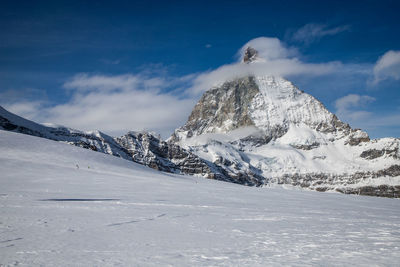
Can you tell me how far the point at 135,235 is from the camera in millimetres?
7332

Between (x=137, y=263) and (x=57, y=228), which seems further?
(x=57, y=228)

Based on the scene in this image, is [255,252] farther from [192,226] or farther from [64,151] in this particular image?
[64,151]

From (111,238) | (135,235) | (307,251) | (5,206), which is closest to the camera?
(307,251)

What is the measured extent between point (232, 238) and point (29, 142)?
1651 inches

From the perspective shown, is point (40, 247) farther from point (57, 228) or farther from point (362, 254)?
point (362, 254)

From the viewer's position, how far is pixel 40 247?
5691mm

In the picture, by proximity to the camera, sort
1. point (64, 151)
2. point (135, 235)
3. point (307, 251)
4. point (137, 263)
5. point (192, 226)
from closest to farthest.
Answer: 1. point (137, 263)
2. point (307, 251)
3. point (135, 235)
4. point (192, 226)
5. point (64, 151)

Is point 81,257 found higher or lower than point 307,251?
lower

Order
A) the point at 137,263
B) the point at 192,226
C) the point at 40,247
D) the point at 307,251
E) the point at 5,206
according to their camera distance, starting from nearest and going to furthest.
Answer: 1. the point at 137,263
2. the point at 40,247
3. the point at 307,251
4. the point at 192,226
5. the point at 5,206

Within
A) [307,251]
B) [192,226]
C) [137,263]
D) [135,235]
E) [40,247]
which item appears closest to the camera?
[137,263]

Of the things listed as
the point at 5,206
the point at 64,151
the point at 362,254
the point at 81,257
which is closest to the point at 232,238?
the point at 362,254

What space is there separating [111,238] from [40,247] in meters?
1.57

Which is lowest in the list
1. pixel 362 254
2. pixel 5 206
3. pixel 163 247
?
pixel 5 206

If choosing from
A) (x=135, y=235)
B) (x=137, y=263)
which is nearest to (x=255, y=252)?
(x=137, y=263)
